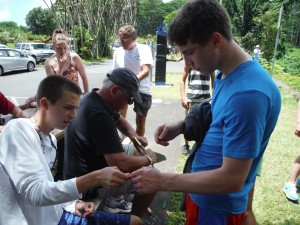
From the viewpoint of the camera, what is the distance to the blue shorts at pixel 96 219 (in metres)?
2.21

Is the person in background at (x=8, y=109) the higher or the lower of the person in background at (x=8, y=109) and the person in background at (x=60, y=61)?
the lower

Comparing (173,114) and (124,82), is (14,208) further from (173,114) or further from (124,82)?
(173,114)

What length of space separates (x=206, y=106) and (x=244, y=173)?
1.97 feet

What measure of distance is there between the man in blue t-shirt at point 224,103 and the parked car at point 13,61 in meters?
16.8

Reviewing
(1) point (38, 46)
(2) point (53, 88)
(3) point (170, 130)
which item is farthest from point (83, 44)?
(3) point (170, 130)

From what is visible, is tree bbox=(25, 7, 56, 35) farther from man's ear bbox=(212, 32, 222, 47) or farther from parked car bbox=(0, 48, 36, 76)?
man's ear bbox=(212, 32, 222, 47)

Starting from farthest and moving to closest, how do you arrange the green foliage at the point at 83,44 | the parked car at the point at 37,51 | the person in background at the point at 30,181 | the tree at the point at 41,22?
the tree at the point at 41,22, the green foliage at the point at 83,44, the parked car at the point at 37,51, the person in background at the point at 30,181

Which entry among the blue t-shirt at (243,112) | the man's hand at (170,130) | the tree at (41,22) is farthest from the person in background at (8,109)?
the tree at (41,22)

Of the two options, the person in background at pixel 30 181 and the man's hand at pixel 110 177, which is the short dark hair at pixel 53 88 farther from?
the man's hand at pixel 110 177

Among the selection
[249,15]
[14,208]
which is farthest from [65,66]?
[249,15]

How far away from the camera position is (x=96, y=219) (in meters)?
2.28

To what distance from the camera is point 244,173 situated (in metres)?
1.38

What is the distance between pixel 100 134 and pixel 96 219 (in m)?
0.65

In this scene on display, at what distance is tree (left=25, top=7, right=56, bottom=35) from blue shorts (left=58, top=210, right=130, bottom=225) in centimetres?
6025
